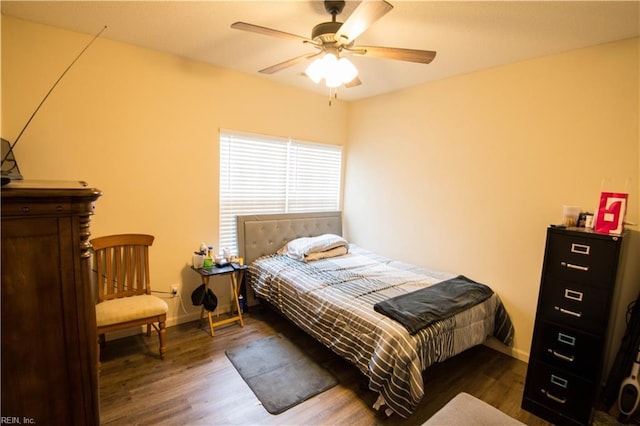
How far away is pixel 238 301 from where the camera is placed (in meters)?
3.21

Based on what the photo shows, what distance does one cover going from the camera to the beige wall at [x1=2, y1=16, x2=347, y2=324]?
2.31m

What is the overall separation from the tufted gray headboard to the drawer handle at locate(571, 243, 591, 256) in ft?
8.78

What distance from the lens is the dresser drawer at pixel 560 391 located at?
1925 mm

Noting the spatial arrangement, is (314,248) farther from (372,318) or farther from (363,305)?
(372,318)

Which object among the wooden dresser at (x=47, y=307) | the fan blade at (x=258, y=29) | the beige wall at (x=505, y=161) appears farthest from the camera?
the beige wall at (x=505, y=161)

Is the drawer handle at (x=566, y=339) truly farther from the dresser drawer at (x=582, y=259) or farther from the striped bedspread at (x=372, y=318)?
the striped bedspread at (x=372, y=318)

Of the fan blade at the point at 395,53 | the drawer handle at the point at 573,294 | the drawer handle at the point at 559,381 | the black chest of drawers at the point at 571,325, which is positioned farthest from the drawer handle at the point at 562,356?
the fan blade at the point at 395,53

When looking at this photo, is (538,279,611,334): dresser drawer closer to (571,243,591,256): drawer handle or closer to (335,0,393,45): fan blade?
(571,243,591,256): drawer handle

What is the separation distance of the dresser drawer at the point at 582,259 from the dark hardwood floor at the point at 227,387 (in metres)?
1.01

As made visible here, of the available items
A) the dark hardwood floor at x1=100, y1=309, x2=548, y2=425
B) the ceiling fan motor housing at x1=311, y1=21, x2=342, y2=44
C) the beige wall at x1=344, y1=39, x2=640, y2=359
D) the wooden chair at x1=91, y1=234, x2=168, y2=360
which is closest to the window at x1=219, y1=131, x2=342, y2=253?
the beige wall at x1=344, y1=39, x2=640, y2=359

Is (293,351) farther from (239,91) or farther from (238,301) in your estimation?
(239,91)

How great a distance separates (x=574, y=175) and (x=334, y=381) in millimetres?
2473

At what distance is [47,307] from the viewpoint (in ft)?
3.19

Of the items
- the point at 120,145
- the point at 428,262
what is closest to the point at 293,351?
the point at 428,262
